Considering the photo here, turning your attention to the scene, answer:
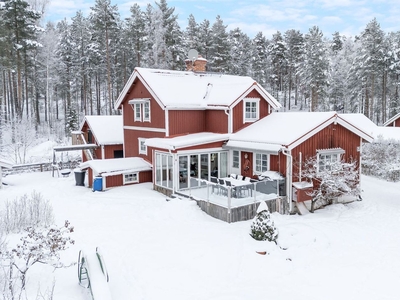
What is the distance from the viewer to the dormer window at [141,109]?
20.7 m

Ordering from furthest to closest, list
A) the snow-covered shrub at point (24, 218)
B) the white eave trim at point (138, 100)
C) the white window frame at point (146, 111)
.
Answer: the white window frame at point (146, 111), the white eave trim at point (138, 100), the snow-covered shrub at point (24, 218)

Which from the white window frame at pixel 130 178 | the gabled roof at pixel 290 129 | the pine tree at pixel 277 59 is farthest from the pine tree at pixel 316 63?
the white window frame at pixel 130 178

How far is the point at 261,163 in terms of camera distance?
16.9 meters

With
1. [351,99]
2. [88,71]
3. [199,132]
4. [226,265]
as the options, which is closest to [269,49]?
[351,99]

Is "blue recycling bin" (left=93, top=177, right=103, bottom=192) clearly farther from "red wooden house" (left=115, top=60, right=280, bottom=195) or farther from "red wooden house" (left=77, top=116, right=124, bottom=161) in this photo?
"red wooden house" (left=77, top=116, right=124, bottom=161)

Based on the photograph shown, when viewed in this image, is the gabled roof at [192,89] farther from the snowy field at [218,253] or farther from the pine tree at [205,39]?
the pine tree at [205,39]

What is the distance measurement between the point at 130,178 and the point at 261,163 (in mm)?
7782

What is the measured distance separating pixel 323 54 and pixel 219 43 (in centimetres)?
1323

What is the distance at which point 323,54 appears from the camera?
139 feet

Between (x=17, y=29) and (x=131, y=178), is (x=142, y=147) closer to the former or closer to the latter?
(x=131, y=178)

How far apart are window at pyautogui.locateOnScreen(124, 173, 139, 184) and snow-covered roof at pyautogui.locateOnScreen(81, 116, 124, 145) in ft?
18.7

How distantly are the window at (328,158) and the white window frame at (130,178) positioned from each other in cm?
1024

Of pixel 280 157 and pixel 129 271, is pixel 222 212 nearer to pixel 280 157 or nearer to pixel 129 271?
pixel 280 157

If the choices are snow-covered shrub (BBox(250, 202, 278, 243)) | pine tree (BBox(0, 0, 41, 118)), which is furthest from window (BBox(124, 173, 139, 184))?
pine tree (BBox(0, 0, 41, 118))
